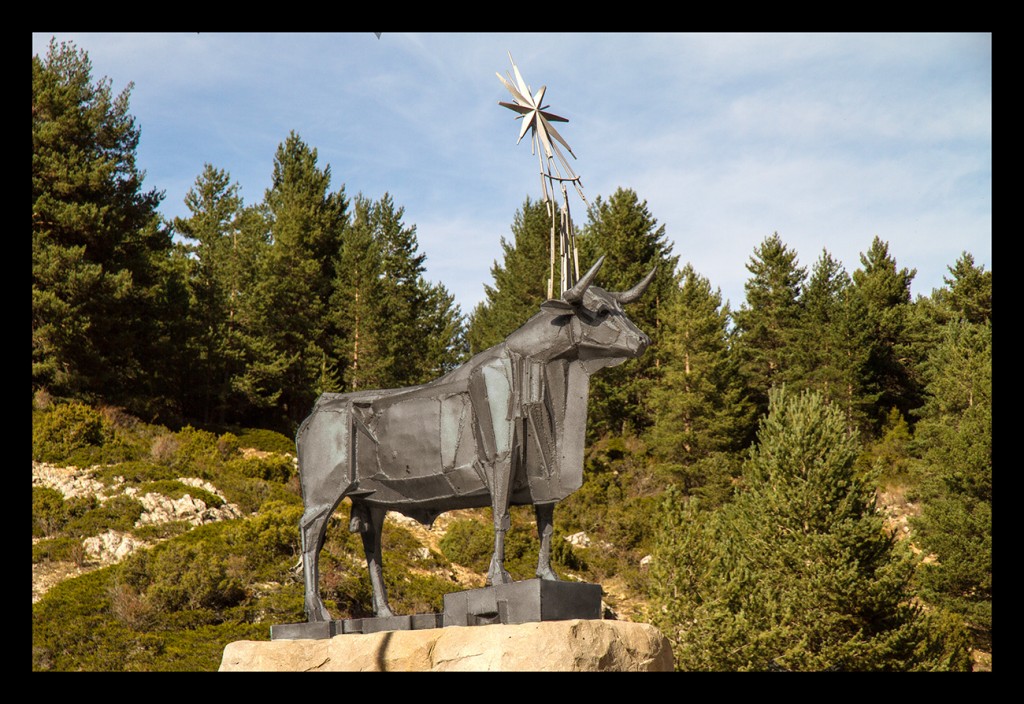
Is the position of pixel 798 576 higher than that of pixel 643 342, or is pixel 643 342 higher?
pixel 643 342

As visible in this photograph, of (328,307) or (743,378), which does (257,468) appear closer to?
(328,307)

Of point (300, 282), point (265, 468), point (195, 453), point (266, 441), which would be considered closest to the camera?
point (265, 468)

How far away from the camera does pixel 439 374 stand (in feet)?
107

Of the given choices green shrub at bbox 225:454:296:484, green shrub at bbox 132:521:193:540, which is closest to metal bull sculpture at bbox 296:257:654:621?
green shrub at bbox 132:521:193:540

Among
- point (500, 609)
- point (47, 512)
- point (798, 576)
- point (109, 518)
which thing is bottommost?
point (798, 576)

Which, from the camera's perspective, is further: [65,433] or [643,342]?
[65,433]

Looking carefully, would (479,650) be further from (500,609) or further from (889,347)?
(889,347)

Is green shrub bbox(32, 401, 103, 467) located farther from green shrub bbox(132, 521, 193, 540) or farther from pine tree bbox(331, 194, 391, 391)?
pine tree bbox(331, 194, 391, 391)

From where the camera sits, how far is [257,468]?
25.3 meters

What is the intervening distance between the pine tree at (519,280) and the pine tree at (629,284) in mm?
1952

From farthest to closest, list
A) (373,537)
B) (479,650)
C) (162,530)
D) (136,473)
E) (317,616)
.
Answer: (136,473) < (162,530) < (373,537) < (317,616) < (479,650)

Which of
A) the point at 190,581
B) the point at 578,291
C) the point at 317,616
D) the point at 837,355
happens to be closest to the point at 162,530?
the point at 190,581

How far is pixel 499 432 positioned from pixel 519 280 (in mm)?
31185

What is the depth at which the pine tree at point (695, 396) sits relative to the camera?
3195cm
